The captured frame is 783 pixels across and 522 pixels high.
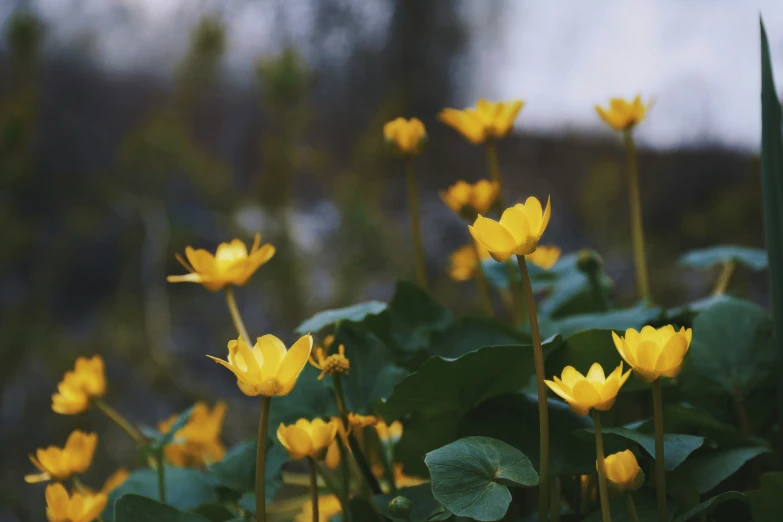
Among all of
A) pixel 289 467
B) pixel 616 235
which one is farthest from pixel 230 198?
pixel 616 235

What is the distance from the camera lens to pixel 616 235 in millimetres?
1752

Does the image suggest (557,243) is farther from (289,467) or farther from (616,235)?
(289,467)

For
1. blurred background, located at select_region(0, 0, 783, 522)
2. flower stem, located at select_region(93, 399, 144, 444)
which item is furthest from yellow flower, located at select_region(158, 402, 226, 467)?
blurred background, located at select_region(0, 0, 783, 522)

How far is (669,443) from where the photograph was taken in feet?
0.95

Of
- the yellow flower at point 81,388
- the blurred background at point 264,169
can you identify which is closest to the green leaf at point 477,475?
the yellow flower at point 81,388

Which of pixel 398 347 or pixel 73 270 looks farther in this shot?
pixel 73 270

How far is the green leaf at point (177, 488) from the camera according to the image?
37cm

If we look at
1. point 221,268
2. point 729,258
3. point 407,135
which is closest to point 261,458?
point 221,268

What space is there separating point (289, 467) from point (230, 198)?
2.74ft

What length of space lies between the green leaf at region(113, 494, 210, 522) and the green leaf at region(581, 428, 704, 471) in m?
0.17

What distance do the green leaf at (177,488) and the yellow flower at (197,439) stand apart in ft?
0.13

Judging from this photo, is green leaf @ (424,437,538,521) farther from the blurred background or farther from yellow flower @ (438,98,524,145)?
the blurred background

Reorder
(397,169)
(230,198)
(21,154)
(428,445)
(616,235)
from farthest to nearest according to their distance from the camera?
(397,169)
(230,198)
(616,235)
(21,154)
(428,445)

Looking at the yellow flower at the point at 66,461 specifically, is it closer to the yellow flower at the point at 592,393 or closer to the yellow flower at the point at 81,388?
the yellow flower at the point at 81,388
